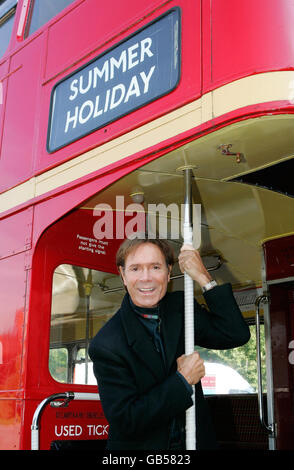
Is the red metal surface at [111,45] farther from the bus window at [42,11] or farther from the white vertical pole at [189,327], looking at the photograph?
the white vertical pole at [189,327]

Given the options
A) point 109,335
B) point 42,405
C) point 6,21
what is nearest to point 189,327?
point 109,335

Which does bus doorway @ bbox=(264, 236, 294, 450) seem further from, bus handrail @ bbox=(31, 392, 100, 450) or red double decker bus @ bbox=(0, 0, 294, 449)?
bus handrail @ bbox=(31, 392, 100, 450)

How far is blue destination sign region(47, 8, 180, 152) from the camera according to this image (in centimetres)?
246

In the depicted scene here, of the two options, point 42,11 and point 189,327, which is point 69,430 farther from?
point 42,11

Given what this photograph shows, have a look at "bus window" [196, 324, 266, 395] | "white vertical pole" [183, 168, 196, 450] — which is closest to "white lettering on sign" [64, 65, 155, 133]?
"white vertical pole" [183, 168, 196, 450]

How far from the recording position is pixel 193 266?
215 cm

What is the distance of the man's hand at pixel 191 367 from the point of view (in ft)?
6.13

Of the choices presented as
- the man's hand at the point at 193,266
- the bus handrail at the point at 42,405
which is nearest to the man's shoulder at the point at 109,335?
the man's hand at the point at 193,266

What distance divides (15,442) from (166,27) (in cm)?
218

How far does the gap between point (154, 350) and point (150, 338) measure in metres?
0.05

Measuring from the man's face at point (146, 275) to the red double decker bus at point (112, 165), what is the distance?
503mm

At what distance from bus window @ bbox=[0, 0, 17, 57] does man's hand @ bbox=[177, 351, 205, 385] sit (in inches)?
124

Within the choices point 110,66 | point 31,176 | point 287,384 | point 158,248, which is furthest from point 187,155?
point 287,384

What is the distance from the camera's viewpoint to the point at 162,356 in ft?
6.41
